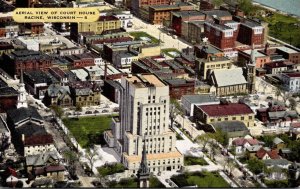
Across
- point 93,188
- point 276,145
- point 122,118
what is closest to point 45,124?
point 122,118

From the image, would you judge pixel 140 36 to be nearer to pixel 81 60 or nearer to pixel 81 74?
pixel 81 60

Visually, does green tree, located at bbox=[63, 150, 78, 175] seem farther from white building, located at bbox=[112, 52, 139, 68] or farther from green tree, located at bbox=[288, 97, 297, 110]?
white building, located at bbox=[112, 52, 139, 68]

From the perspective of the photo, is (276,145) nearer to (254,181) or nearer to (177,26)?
(254,181)

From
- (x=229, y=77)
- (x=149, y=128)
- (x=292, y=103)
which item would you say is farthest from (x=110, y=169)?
(x=229, y=77)

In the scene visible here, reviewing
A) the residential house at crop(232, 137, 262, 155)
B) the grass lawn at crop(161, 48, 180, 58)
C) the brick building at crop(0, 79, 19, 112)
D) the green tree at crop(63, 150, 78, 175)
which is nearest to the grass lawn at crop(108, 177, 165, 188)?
the green tree at crop(63, 150, 78, 175)

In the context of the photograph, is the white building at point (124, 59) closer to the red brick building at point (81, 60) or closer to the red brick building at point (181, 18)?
the red brick building at point (81, 60)

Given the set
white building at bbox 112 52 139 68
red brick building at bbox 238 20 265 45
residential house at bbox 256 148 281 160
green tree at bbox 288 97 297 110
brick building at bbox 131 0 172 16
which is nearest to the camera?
residential house at bbox 256 148 281 160
